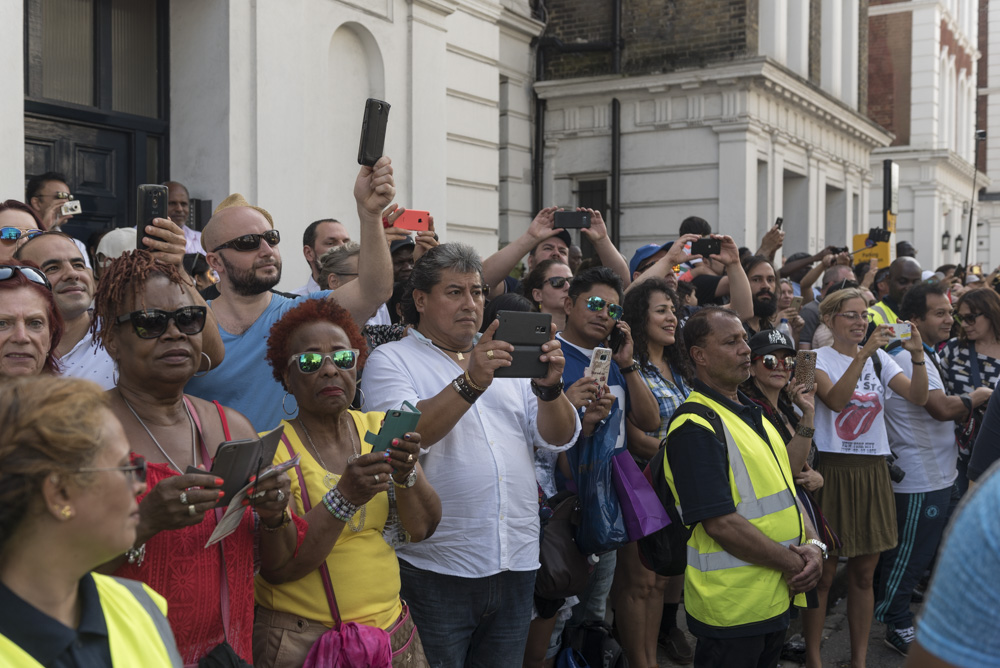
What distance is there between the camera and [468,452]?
3.58 meters

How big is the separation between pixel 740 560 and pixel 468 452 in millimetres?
1213

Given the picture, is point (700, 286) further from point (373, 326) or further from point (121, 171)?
point (121, 171)

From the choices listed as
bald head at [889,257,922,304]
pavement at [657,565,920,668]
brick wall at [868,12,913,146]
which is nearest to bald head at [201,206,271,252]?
pavement at [657,565,920,668]

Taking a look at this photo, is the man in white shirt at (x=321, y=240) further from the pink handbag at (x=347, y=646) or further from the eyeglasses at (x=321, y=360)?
the pink handbag at (x=347, y=646)

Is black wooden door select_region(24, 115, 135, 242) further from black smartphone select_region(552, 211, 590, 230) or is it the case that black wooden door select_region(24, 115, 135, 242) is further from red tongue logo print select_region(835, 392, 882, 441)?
red tongue logo print select_region(835, 392, 882, 441)

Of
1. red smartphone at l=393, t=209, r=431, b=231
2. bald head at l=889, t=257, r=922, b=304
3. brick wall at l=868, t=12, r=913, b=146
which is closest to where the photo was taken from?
red smartphone at l=393, t=209, r=431, b=231

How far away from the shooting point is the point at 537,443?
151 inches

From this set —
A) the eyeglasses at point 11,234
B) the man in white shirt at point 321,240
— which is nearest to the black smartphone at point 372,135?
the eyeglasses at point 11,234

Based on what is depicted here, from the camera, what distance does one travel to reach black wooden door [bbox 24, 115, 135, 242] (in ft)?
23.2

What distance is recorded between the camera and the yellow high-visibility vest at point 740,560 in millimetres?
3893

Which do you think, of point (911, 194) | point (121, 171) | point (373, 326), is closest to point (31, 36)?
point (121, 171)

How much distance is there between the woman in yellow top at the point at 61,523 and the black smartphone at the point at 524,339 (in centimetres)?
181

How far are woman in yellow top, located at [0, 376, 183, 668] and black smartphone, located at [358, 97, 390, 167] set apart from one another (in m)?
2.21

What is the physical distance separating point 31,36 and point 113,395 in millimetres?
5272
